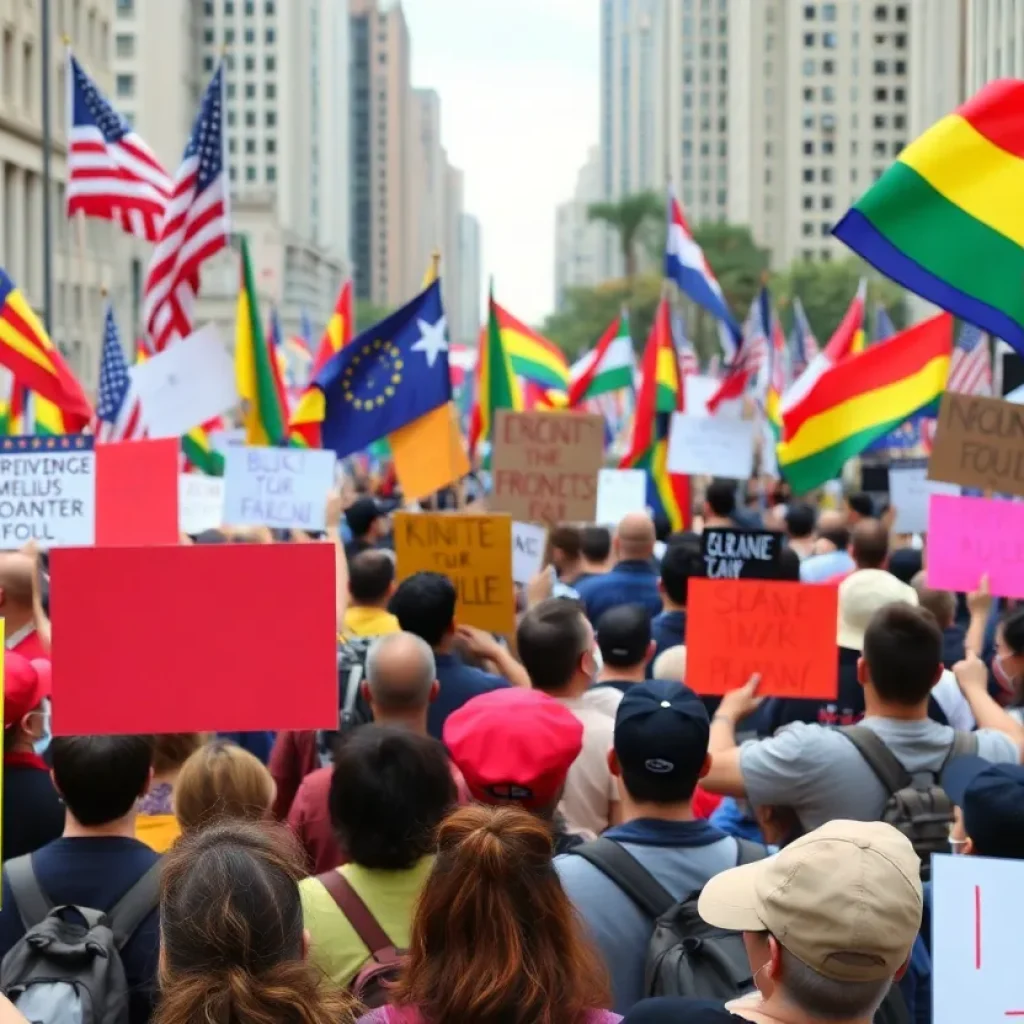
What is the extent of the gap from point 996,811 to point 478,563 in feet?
13.3

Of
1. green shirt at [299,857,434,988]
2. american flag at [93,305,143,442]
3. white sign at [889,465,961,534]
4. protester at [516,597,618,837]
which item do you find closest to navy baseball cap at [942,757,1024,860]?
green shirt at [299,857,434,988]

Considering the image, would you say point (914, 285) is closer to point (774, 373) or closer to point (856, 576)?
point (856, 576)

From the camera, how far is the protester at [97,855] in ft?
12.8

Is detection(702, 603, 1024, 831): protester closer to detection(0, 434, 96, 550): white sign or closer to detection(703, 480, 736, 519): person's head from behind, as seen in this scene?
detection(0, 434, 96, 550): white sign

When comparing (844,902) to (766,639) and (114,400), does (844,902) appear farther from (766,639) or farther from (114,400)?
(114,400)

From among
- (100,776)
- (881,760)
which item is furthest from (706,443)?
(100,776)

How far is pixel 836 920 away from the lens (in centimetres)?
271

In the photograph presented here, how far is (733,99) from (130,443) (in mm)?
144437

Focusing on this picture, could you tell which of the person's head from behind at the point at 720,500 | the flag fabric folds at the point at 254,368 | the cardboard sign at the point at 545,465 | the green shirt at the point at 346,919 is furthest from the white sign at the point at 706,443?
the green shirt at the point at 346,919

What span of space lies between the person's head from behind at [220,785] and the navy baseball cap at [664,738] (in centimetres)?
93

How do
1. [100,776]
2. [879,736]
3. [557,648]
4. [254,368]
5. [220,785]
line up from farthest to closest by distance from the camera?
1. [254,368]
2. [557,648]
3. [879,736]
4. [220,785]
5. [100,776]

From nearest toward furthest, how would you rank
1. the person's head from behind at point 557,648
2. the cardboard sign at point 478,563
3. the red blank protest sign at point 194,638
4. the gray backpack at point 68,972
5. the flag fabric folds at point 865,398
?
the gray backpack at point 68,972
the red blank protest sign at point 194,638
the person's head from behind at point 557,648
the cardboard sign at point 478,563
the flag fabric folds at point 865,398

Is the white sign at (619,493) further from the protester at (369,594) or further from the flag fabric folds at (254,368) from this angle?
the protester at (369,594)

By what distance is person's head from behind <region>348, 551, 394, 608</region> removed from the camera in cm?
745
